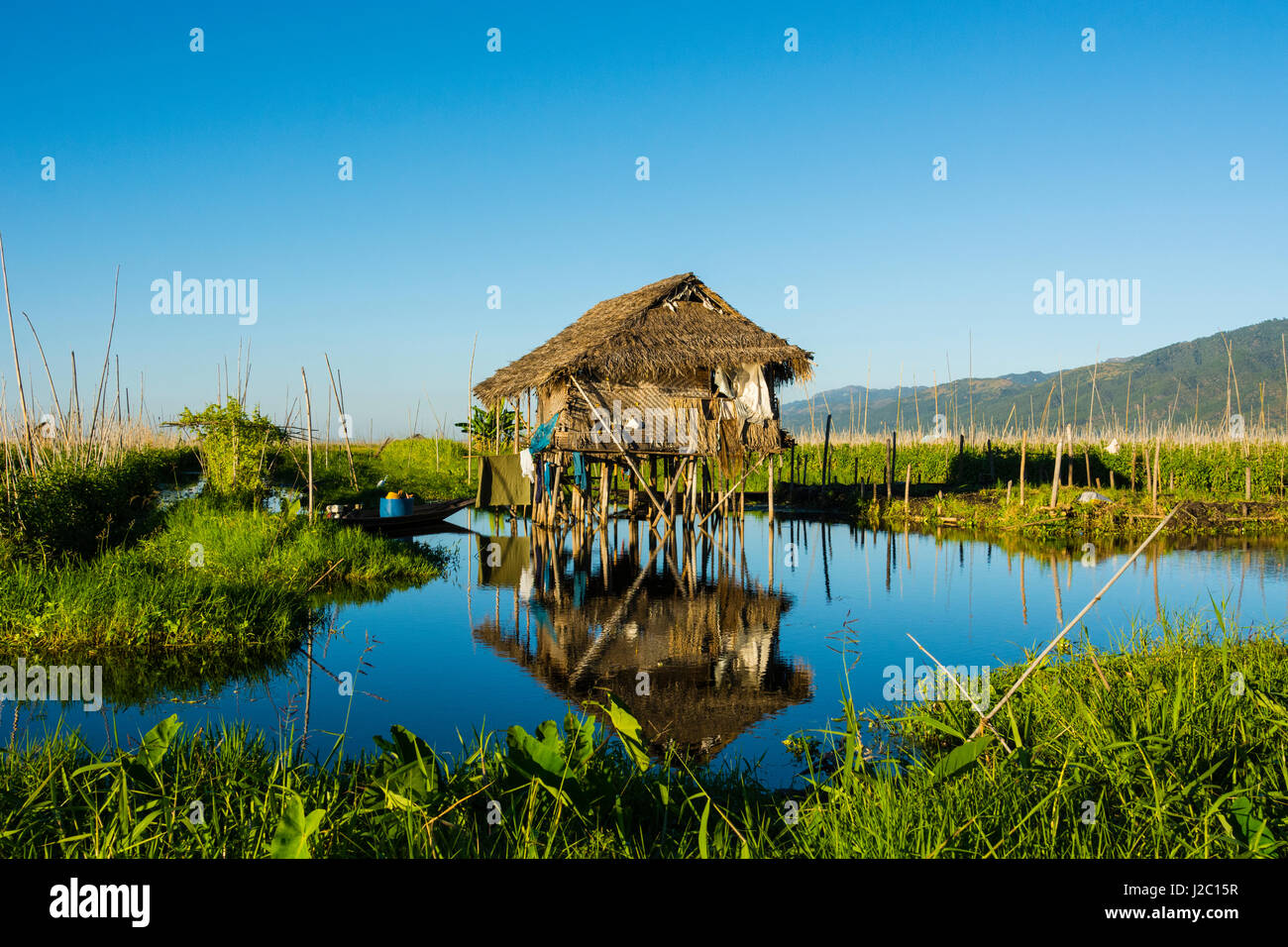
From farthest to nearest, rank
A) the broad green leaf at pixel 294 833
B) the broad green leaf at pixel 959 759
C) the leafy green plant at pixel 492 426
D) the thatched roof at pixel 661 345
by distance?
the leafy green plant at pixel 492 426 < the thatched roof at pixel 661 345 < the broad green leaf at pixel 959 759 < the broad green leaf at pixel 294 833

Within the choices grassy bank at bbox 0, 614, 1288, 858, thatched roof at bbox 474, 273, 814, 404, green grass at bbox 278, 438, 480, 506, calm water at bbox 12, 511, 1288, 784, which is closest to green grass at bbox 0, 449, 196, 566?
calm water at bbox 12, 511, 1288, 784

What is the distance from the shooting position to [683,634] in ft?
33.0

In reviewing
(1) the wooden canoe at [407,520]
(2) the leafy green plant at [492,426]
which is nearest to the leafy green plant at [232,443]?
(1) the wooden canoe at [407,520]

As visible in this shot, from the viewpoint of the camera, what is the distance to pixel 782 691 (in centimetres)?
779

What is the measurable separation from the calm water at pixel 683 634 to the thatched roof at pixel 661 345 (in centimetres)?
378

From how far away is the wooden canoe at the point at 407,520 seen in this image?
17500 mm

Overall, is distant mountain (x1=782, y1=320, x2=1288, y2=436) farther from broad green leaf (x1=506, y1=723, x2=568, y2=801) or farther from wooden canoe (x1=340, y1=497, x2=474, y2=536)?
broad green leaf (x1=506, y1=723, x2=568, y2=801)

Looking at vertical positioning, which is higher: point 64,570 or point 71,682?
point 64,570

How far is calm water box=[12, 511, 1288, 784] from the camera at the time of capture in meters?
7.03

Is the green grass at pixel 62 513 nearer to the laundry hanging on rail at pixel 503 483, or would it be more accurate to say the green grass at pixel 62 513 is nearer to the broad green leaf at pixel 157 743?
the broad green leaf at pixel 157 743

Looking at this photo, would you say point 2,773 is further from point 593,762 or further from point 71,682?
point 71,682
